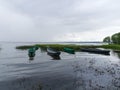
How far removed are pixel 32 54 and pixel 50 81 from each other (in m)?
41.5

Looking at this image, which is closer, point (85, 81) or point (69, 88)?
point (69, 88)

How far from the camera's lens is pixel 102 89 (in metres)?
22.9

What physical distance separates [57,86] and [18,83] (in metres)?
5.48

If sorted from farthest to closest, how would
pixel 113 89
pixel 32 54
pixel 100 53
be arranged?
pixel 100 53 → pixel 32 54 → pixel 113 89

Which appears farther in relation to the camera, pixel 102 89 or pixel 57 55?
pixel 57 55

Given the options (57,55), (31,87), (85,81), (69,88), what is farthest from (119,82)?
(57,55)

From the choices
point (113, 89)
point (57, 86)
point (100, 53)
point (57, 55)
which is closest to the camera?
point (113, 89)

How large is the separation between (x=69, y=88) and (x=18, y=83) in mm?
7230

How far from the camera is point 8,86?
25281 mm

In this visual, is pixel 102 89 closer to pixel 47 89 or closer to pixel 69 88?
pixel 69 88

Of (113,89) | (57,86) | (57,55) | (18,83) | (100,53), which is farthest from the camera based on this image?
(100,53)

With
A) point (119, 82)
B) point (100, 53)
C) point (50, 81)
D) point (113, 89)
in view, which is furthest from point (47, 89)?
point (100, 53)

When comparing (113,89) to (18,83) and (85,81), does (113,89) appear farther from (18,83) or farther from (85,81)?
(18,83)

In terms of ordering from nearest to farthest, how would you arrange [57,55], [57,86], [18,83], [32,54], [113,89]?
[113,89] < [57,86] < [18,83] < [57,55] < [32,54]
